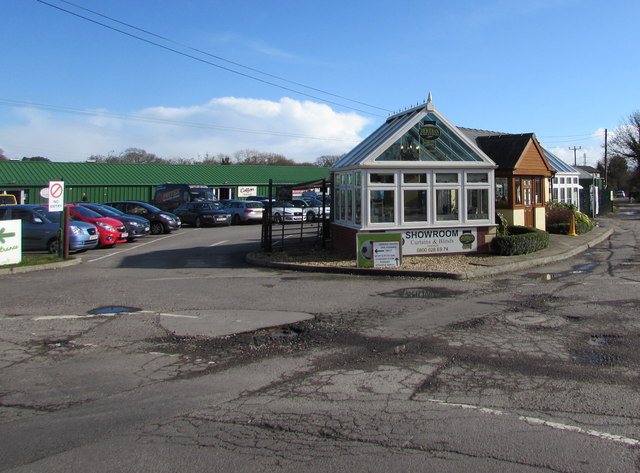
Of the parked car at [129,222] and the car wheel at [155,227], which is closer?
the parked car at [129,222]

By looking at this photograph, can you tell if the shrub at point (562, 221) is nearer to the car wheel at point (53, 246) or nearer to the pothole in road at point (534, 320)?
the pothole in road at point (534, 320)

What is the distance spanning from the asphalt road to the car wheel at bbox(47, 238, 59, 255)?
6886 millimetres

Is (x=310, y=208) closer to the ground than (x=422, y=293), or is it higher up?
higher up

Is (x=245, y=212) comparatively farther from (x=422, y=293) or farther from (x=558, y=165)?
(x=422, y=293)

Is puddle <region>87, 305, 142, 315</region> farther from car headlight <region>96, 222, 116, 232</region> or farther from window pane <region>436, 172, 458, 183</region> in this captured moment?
car headlight <region>96, 222, 116, 232</region>

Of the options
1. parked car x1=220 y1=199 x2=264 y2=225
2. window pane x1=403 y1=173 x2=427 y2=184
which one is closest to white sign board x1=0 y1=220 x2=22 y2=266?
window pane x1=403 y1=173 x2=427 y2=184

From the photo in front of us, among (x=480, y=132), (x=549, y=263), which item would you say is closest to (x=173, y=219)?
(x=480, y=132)

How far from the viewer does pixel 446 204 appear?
16.2 metres

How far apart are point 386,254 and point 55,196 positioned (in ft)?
30.8

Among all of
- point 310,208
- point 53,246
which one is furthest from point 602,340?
point 310,208

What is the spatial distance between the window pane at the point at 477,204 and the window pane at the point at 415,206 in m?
1.46

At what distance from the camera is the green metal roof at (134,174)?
43.3m

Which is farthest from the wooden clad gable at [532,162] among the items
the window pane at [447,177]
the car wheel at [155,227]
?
the car wheel at [155,227]

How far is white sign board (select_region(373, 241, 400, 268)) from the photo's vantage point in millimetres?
14203
